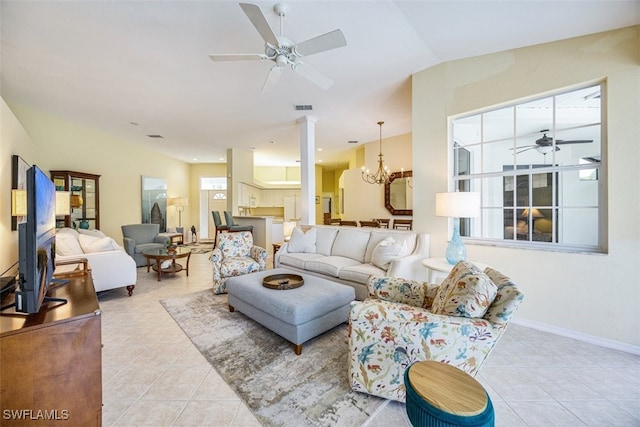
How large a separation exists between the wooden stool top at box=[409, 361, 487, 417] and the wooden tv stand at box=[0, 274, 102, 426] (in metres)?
1.56

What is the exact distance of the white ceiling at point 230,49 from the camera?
2.31m

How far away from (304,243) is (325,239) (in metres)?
0.36

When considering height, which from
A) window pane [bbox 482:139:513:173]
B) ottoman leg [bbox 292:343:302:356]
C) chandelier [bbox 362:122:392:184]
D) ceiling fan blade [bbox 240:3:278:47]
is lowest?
ottoman leg [bbox 292:343:302:356]

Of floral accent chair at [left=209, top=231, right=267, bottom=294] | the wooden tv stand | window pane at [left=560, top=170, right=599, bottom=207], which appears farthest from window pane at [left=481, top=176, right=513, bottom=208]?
the wooden tv stand

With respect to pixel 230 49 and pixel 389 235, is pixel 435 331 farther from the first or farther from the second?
pixel 230 49

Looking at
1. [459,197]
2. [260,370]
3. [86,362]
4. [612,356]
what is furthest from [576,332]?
[86,362]

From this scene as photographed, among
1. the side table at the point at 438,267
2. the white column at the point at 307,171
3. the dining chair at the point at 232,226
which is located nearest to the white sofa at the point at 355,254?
the side table at the point at 438,267

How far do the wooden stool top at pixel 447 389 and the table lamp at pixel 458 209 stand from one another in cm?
168

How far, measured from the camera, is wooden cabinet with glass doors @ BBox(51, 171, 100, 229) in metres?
5.25

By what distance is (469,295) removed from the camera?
59.0 inches

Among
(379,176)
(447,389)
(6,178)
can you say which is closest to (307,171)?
(379,176)

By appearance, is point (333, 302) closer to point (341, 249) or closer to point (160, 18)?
point (341, 249)

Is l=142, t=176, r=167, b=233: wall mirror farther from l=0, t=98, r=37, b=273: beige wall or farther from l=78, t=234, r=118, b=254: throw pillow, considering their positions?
l=78, t=234, r=118, b=254: throw pillow

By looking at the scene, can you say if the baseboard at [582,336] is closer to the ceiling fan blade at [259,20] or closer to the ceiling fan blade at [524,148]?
the ceiling fan blade at [524,148]
